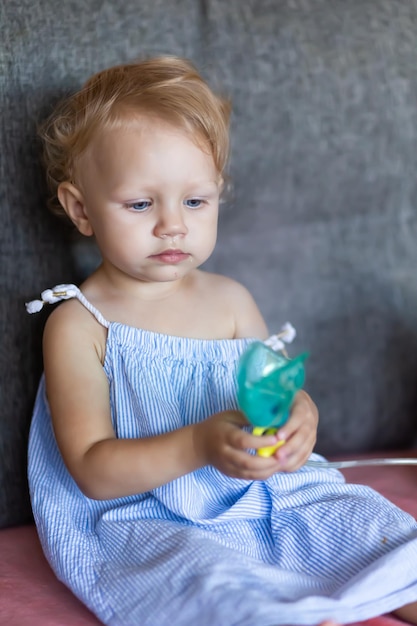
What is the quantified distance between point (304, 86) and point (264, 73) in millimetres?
60

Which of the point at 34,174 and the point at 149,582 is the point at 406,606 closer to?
the point at 149,582

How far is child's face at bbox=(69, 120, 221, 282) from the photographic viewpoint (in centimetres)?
106

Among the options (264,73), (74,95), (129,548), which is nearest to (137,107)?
(74,95)

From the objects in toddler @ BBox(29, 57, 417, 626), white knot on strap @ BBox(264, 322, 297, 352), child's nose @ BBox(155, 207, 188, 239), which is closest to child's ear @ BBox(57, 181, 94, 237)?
toddler @ BBox(29, 57, 417, 626)

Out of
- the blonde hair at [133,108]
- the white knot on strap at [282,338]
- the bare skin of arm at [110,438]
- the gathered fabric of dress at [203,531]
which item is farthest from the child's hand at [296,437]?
the blonde hair at [133,108]

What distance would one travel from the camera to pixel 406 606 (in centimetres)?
95

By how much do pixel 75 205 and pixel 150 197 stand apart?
11 centimetres

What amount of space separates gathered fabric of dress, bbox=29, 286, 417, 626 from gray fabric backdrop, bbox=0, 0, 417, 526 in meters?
0.14

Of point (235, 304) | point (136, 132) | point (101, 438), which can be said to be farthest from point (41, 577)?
point (136, 132)

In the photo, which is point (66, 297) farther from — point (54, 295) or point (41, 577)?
point (41, 577)

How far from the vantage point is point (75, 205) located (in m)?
1.13

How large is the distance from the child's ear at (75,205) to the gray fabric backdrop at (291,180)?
63 millimetres

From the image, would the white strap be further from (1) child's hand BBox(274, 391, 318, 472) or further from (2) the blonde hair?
(1) child's hand BBox(274, 391, 318, 472)

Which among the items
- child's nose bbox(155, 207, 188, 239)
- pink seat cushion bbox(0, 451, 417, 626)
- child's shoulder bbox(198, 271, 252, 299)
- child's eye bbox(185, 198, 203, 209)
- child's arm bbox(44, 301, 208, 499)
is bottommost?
pink seat cushion bbox(0, 451, 417, 626)
